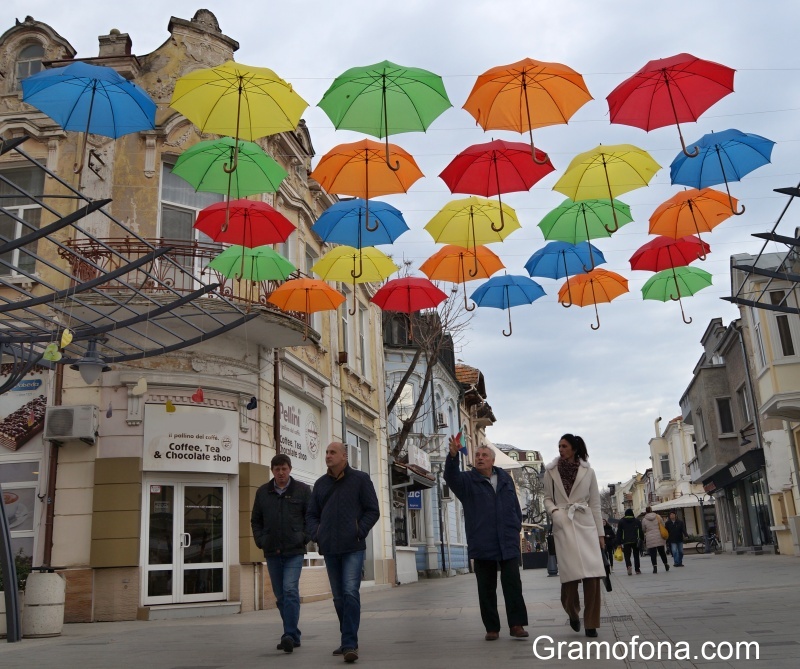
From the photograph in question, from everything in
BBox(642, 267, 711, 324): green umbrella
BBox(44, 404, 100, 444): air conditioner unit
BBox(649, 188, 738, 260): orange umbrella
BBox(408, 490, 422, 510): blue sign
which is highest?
BBox(649, 188, 738, 260): orange umbrella

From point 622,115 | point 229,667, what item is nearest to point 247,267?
point 622,115

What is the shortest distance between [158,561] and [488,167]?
938cm

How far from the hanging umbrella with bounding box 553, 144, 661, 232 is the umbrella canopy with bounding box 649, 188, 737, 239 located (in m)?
1.12

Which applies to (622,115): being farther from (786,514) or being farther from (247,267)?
(786,514)

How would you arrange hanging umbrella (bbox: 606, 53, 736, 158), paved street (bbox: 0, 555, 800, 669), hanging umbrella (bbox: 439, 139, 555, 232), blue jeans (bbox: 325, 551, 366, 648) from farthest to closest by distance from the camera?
hanging umbrella (bbox: 439, 139, 555, 232) < hanging umbrella (bbox: 606, 53, 736, 158) < blue jeans (bbox: 325, 551, 366, 648) < paved street (bbox: 0, 555, 800, 669)

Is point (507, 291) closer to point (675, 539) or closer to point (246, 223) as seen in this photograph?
point (246, 223)

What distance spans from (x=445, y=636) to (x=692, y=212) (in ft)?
25.0

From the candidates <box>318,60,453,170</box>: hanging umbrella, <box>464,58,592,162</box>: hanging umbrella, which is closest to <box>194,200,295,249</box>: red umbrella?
<box>318,60,453,170</box>: hanging umbrella

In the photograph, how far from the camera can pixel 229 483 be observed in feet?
55.0

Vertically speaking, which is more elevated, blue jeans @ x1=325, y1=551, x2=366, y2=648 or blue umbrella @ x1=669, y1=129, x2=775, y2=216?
blue umbrella @ x1=669, y1=129, x2=775, y2=216

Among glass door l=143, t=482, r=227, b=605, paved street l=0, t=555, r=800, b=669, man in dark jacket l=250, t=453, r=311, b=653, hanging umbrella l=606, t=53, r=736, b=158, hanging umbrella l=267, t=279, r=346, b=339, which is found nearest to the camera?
paved street l=0, t=555, r=800, b=669

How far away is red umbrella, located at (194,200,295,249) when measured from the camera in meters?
12.9

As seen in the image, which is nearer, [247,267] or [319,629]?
[319,629]

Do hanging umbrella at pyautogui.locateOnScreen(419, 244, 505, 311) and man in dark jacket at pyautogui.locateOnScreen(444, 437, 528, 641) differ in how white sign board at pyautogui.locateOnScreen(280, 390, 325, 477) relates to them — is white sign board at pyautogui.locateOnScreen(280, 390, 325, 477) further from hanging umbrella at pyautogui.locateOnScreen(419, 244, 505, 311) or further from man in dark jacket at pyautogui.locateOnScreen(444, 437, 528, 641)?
man in dark jacket at pyautogui.locateOnScreen(444, 437, 528, 641)
